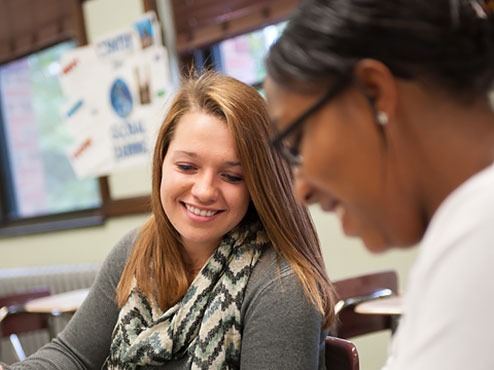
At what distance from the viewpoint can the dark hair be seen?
617 millimetres

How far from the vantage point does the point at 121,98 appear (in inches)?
171

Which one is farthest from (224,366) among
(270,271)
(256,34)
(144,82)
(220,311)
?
(144,82)

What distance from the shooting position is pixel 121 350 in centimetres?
155

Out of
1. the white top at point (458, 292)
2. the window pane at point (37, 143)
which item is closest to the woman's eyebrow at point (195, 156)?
the white top at point (458, 292)

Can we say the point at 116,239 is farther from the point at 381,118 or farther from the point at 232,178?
the point at 381,118

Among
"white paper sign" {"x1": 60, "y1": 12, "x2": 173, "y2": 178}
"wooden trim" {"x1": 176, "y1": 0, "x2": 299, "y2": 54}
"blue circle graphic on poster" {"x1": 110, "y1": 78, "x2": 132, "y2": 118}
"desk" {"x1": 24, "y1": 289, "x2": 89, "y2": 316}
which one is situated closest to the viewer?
"desk" {"x1": 24, "y1": 289, "x2": 89, "y2": 316}

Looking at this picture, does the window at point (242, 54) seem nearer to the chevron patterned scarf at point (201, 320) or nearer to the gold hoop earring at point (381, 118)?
the chevron patterned scarf at point (201, 320)

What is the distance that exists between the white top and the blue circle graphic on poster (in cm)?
386

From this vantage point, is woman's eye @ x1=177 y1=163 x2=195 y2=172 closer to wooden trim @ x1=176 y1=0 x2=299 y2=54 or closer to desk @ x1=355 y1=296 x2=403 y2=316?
desk @ x1=355 y1=296 x2=403 y2=316

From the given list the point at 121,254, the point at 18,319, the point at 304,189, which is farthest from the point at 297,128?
the point at 18,319

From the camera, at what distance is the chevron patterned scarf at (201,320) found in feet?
4.68

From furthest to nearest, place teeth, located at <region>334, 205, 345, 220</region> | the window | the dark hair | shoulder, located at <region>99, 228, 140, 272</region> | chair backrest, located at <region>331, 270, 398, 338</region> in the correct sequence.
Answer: the window, chair backrest, located at <region>331, 270, 398, 338</region>, shoulder, located at <region>99, 228, 140, 272</region>, teeth, located at <region>334, 205, 345, 220</region>, the dark hair

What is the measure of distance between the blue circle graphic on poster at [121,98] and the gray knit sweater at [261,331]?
109 inches

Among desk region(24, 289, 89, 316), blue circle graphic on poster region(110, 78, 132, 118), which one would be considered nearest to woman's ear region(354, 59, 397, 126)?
desk region(24, 289, 89, 316)
